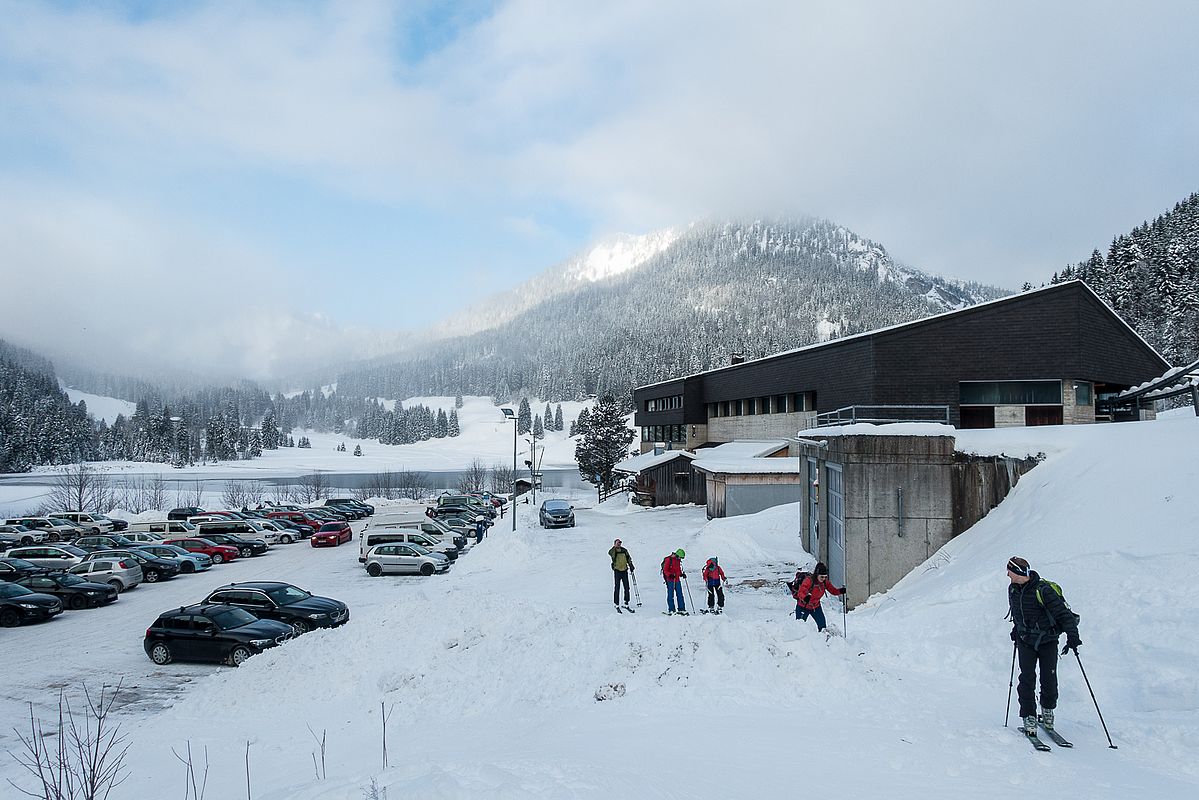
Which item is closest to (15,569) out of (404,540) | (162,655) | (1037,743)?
(404,540)

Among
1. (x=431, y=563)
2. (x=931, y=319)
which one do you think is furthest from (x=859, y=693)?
(x=931, y=319)

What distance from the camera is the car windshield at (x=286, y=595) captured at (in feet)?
64.0

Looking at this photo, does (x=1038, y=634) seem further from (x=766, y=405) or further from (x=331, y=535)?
(x=766, y=405)

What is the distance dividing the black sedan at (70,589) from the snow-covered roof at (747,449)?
30698 millimetres

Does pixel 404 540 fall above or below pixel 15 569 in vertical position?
above

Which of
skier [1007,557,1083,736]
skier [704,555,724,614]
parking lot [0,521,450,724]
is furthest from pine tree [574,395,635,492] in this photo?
skier [1007,557,1083,736]

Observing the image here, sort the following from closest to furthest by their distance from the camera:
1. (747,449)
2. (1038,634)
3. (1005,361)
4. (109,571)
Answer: (1038,634), (109,571), (1005,361), (747,449)

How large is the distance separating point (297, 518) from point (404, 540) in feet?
66.6

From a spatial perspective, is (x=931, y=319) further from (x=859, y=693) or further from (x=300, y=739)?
(x=300, y=739)

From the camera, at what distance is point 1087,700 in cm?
823

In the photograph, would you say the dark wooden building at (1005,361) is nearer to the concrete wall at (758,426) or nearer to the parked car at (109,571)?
the concrete wall at (758,426)

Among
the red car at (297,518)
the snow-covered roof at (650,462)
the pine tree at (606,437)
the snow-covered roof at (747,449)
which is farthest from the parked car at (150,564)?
the pine tree at (606,437)

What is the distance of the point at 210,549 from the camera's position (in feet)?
114

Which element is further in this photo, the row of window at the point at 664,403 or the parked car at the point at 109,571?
the row of window at the point at 664,403
